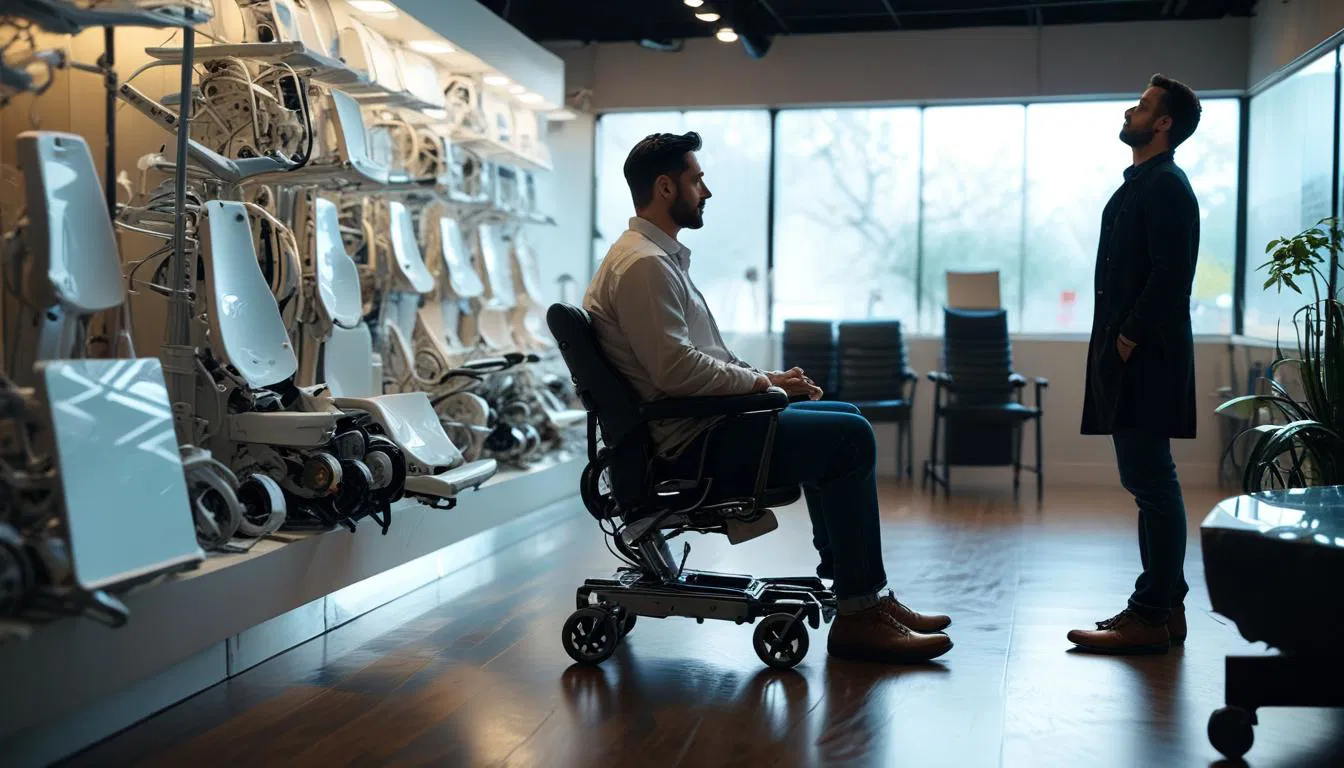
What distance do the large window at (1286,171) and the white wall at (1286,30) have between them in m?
0.12

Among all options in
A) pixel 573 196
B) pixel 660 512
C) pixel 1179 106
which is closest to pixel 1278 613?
pixel 660 512

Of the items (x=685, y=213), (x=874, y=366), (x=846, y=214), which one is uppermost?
(x=846, y=214)

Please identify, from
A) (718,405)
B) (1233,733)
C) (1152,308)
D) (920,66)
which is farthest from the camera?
Answer: (920,66)

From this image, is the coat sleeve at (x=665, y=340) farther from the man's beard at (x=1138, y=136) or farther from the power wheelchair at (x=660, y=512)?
the man's beard at (x=1138, y=136)

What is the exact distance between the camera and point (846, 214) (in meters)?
8.73

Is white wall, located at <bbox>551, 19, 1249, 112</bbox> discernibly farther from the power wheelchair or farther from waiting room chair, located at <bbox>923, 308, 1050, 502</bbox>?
the power wheelchair

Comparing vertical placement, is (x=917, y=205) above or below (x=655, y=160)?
above

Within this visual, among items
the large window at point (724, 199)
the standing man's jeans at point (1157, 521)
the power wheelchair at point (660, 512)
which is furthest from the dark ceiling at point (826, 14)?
the power wheelchair at point (660, 512)

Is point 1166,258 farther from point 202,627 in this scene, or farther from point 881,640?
point 202,627

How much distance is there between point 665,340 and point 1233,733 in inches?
60.4

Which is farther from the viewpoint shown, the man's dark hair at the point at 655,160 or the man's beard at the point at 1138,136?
the man's beard at the point at 1138,136

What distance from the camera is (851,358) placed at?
7902 millimetres

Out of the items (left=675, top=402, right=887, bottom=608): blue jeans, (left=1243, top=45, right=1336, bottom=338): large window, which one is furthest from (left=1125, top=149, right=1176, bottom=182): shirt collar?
(left=1243, top=45, right=1336, bottom=338): large window

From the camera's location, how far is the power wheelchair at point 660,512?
310cm
